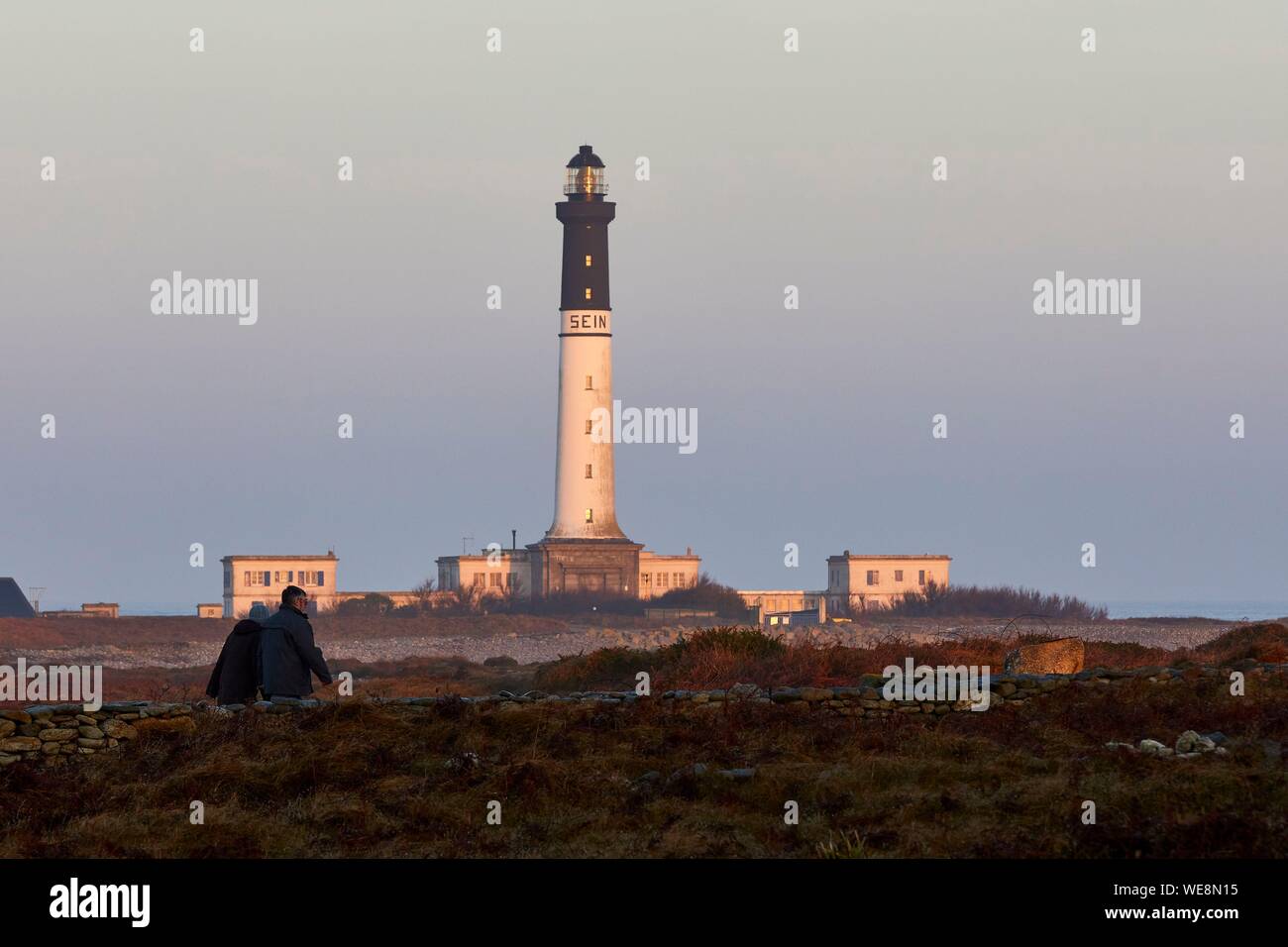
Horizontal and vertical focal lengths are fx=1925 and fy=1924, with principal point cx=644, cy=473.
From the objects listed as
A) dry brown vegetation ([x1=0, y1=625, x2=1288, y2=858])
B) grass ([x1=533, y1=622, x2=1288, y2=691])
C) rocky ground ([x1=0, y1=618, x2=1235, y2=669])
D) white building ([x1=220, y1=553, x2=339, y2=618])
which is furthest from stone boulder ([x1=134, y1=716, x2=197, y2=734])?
white building ([x1=220, y1=553, x2=339, y2=618])

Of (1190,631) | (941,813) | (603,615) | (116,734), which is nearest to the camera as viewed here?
(941,813)

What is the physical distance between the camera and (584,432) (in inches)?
2972

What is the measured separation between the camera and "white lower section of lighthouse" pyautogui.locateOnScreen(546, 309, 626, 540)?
75.0m

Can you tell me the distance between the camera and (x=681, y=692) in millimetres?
20938

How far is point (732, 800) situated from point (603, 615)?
60270 millimetres

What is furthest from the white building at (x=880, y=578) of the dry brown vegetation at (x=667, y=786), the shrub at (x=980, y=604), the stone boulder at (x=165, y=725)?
the stone boulder at (x=165, y=725)

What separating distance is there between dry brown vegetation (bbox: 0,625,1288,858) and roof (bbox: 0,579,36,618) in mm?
58582

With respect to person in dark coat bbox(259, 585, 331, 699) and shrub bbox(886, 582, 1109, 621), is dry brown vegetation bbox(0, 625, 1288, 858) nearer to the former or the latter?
person in dark coat bbox(259, 585, 331, 699)

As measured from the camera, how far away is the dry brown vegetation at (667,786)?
15.0 meters

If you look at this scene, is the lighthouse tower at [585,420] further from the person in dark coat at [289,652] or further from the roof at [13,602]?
the person in dark coat at [289,652]

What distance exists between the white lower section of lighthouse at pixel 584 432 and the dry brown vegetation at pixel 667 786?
54.9 meters
